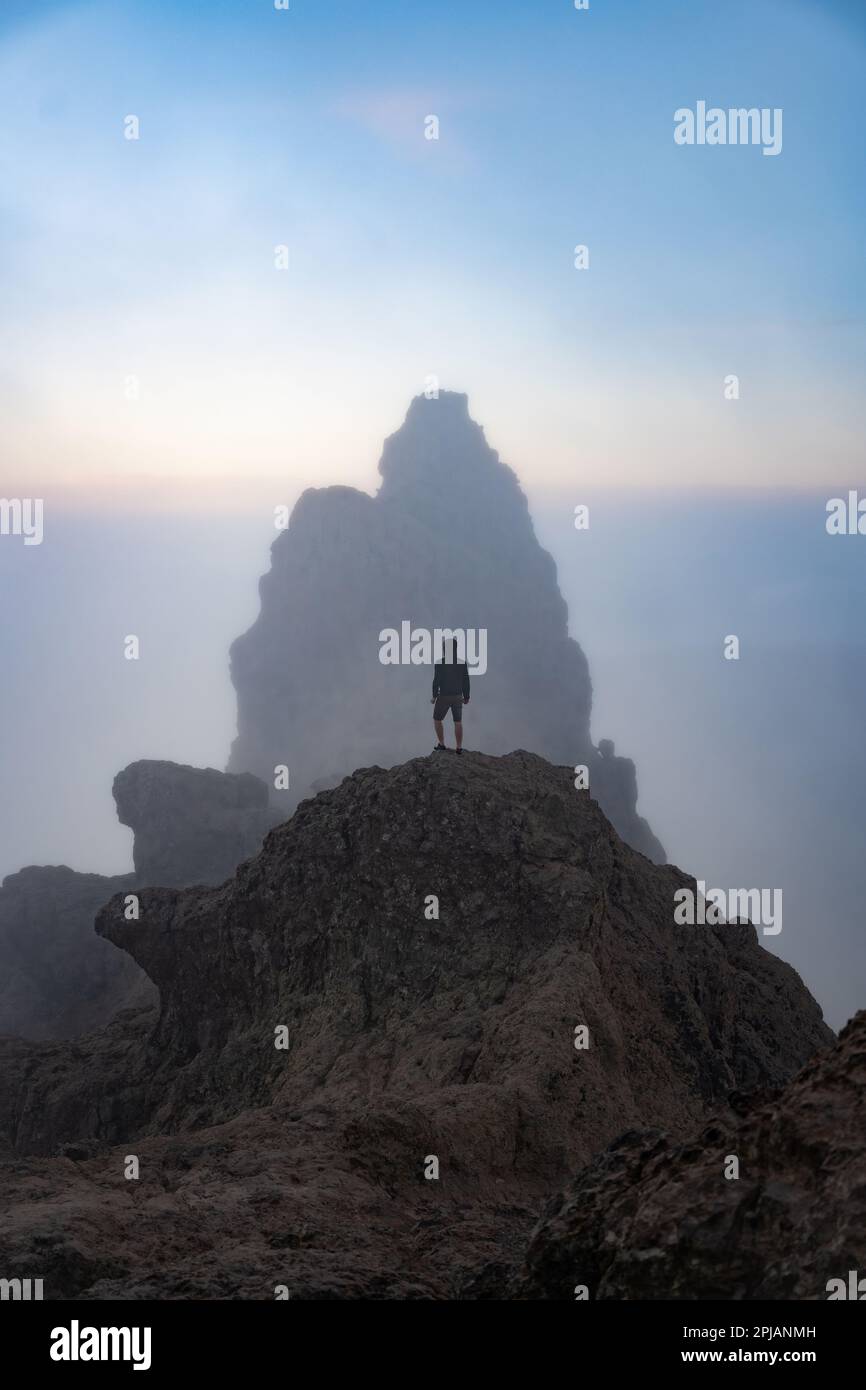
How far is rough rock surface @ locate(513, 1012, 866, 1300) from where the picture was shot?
565 centimetres

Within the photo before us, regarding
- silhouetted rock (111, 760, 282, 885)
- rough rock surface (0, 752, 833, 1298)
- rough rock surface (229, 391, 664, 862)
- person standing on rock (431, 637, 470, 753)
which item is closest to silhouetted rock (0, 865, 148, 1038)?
silhouetted rock (111, 760, 282, 885)

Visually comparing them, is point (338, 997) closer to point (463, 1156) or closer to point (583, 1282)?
point (463, 1156)

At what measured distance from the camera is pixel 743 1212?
5.97 m

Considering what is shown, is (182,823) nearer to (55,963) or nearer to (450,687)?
(55,963)

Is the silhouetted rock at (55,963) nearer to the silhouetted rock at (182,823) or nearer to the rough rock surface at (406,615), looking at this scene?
the silhouetted rock at (182,823)

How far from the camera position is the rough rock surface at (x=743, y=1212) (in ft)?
18.5

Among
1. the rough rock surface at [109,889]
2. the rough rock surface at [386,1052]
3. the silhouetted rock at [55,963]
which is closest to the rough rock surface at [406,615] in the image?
the rough rock surface at [109,889]

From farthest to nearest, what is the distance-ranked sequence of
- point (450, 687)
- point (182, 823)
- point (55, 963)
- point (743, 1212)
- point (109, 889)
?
point (182, 823)
point (109, 889)
point (55, 963)
point (450, 687)
point (743, 1212)

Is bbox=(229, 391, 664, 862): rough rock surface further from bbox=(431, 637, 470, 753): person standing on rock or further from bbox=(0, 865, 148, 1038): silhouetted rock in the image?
bbox=(431, 637, 470, 753): person standing on rock

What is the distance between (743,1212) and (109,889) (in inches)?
1433

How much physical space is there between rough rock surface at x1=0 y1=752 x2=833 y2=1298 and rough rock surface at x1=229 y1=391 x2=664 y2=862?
253 ft

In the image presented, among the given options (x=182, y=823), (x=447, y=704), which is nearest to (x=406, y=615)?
(x=182, y=823)

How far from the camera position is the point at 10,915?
3819cm
